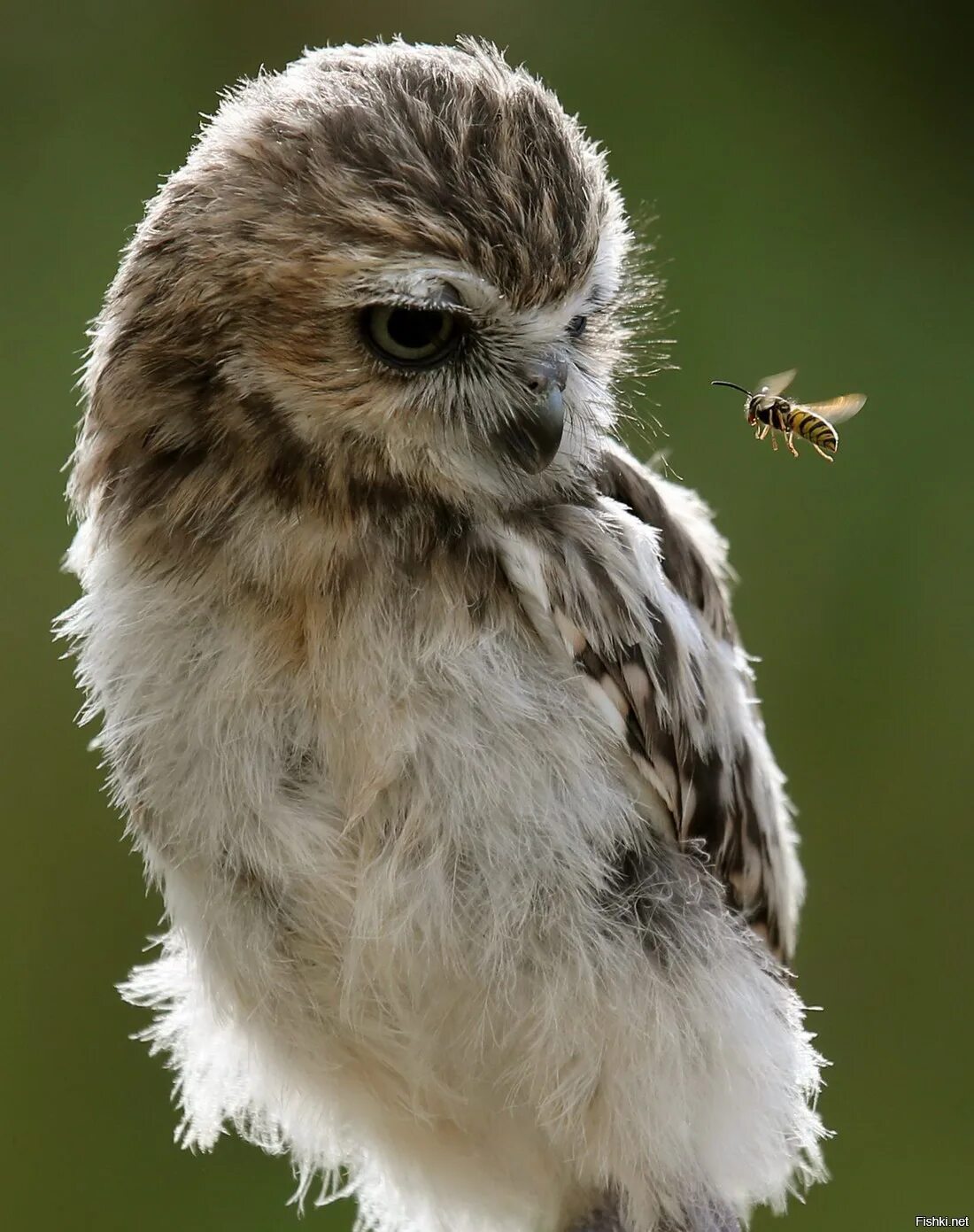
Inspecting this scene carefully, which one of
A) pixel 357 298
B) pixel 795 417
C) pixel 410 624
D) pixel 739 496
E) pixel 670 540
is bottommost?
pixel 410 624

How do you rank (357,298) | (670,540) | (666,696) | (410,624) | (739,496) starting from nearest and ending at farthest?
(357,298) < (410,624) < (666,696) < (670,540) < (739,496)

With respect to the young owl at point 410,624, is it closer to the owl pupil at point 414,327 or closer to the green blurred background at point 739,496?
the owl pupil at point 414,327

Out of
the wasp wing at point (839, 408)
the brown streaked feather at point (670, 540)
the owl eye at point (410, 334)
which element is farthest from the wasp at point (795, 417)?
the owl eye at point (410, 334)

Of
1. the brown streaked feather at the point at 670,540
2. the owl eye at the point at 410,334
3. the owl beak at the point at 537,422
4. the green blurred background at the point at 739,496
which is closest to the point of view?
the owl eye at the point at 410,334

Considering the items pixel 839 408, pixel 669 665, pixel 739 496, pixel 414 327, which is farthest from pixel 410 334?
pixel 739 496

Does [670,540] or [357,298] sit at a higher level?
[670,540]

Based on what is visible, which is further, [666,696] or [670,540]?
[670,540]

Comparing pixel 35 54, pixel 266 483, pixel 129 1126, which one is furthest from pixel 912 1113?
pixel 35 54

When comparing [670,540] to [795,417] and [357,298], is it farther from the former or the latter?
[357,298]

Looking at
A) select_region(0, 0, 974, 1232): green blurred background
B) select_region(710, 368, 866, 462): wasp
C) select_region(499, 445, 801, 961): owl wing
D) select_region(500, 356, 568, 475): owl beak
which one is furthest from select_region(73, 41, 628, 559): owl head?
select_region(0, 0, 974, 1232): green blurred background
